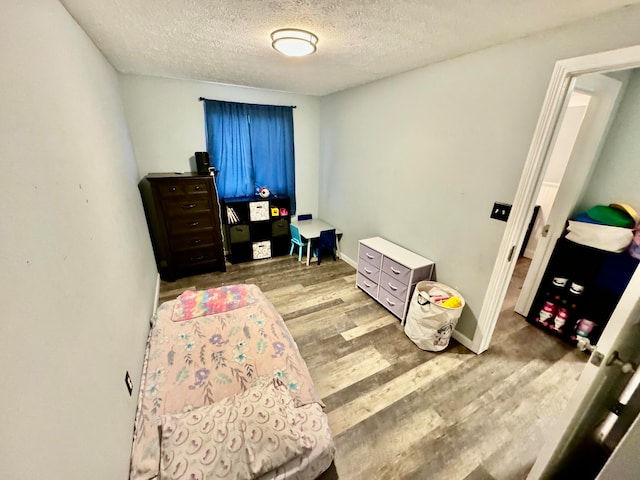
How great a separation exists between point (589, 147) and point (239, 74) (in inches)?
126

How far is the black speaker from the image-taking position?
2.98 meters

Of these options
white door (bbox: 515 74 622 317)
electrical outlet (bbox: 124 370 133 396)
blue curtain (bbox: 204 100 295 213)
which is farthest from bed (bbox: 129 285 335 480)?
white door (bbox: 515 74 622 317)

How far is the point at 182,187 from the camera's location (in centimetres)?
283

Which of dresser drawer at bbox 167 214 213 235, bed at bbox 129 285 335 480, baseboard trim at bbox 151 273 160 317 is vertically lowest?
baseboard trim at bbox 151 273 160 317

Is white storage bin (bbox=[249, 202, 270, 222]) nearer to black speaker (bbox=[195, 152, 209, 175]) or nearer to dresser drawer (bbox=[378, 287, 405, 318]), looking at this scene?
black speaker (bbox=[195, 152, 209, 175])

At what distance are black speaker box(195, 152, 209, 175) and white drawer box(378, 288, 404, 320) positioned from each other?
98.4 inches

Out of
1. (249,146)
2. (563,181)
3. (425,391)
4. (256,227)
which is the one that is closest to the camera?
(425,391)

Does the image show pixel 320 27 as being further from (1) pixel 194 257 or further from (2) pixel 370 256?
(1) pixel 194 257

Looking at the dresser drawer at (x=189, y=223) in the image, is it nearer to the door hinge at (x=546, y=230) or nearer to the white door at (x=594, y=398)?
the white door at (x=594, y=398)

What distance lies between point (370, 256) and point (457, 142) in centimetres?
135

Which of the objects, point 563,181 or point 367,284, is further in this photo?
point 367,284

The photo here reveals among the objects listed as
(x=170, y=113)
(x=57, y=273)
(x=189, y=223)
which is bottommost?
(x=189, y=223)

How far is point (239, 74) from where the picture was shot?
2539 mm

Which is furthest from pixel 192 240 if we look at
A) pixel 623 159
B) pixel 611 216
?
pixel 623 159
